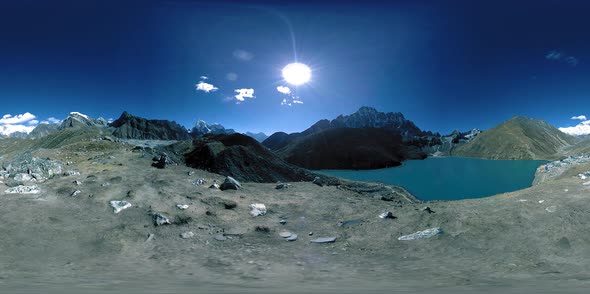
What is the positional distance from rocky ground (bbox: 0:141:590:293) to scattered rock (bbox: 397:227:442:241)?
0.30m

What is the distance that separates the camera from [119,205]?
17.7m

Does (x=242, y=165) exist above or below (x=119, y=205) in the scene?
above

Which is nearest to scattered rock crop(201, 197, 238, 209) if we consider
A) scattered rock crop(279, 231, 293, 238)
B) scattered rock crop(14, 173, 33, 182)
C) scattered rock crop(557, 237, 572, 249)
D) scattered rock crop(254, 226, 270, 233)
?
scattered rock crop(254, 226, 270, 233)

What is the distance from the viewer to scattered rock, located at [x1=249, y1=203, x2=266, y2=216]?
1969 centimetres

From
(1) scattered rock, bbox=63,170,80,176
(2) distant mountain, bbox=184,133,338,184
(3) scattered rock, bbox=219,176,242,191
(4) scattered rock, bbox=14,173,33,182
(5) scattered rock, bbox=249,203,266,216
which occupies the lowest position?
(5) scattered rock, bbox=249,203,266,216

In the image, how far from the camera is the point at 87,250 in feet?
42.7

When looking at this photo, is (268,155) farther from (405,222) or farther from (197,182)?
(405,222)

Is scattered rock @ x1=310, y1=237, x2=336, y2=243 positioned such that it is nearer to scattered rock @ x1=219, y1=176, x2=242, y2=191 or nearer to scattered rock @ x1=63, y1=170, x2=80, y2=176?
scattered rock @ x1=219, y1=176, x2=242, y2=191

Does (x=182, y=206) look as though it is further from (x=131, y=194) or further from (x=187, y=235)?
(x=187, y=235)

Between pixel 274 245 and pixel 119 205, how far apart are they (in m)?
9.61

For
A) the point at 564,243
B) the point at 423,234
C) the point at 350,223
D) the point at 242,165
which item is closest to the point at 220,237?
the point at 350,223

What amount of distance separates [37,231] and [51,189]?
20.9ft

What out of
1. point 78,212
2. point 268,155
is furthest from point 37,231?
point 268,155

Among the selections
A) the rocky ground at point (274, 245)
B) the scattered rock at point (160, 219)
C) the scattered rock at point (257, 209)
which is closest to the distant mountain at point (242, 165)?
the scattered rock at point (257, 209)
